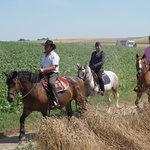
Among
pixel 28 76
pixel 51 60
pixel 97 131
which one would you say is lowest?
pixel 97 131

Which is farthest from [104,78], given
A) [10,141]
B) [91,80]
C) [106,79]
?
[10,141]

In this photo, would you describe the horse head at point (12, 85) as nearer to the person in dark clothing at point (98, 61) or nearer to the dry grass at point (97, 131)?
the dry grass at point (97, 131)

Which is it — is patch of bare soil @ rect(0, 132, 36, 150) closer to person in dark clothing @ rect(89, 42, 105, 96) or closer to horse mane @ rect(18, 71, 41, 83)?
horse mane @ rect(18, 71, 41, 83)

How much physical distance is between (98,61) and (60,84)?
3.05m

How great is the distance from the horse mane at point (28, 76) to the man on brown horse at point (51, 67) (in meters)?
0.27

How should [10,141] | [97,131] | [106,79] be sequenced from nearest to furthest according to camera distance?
1. [97,131]
2. [10,141]
3. [106,79]

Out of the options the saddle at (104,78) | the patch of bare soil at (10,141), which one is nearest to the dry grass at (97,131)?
the patch of bare soil at (10,141)

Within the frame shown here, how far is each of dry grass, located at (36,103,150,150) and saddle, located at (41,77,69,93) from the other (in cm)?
288

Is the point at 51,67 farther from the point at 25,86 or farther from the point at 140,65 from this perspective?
the point at 140,65

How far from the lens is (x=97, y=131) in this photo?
20.7 ft

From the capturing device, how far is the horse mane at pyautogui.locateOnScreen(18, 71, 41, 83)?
355 inches

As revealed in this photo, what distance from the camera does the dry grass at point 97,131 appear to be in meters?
5.63

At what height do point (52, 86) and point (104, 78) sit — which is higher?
point (52, 86)

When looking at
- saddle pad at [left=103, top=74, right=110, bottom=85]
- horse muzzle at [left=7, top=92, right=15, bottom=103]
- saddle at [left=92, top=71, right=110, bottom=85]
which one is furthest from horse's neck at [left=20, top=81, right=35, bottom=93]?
saddle pad at [left=103, top=74, right=110, bottom=85]
